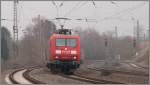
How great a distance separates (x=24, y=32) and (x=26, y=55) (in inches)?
84.8

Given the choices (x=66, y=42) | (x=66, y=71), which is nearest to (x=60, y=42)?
(x=66, y=42)

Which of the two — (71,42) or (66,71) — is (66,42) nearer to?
(71,42)

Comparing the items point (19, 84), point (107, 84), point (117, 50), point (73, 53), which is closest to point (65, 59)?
point (73, 53)

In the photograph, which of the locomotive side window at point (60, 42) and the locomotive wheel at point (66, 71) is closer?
the locomotive side window at point (60, 42)

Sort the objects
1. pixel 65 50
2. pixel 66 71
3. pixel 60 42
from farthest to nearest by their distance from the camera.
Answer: pixel 66 71 → pixel 60 42 → pixel 65 50

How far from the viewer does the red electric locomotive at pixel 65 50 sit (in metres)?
23.0

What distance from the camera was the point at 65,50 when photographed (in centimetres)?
2300

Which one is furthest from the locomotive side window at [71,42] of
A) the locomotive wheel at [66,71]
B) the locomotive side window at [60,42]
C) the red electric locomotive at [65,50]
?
the locomotive wheel at [66,71]

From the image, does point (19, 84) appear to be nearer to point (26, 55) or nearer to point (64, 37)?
point (64, 37)

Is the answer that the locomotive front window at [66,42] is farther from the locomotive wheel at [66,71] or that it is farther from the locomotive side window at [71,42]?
the locomotive wheel at [66,71]

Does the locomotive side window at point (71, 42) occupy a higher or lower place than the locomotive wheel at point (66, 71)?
higher

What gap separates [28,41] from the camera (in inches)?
1470

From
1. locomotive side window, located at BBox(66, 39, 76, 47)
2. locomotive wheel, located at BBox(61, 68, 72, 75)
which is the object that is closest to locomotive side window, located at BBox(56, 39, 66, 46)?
locomotive side window, located at BBox(66, 39, 76, 47)

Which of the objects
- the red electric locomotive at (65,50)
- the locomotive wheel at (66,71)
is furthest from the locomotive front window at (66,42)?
the locomotive wheel at (66,71)
